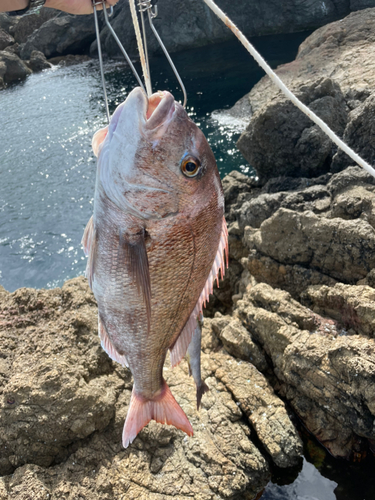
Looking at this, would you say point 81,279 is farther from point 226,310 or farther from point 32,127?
point 32,127

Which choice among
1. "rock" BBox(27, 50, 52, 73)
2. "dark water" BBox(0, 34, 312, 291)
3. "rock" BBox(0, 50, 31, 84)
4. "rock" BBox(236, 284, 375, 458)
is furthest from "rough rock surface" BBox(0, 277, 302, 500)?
"rock" BBox(27, 50, 52, 73)

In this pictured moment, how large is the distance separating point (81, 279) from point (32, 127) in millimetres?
14637

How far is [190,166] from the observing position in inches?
74.1

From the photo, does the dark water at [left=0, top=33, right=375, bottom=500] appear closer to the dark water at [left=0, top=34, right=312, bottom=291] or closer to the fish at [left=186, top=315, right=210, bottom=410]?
the dark water at [left=0, top=34, right=312, bottom=291]

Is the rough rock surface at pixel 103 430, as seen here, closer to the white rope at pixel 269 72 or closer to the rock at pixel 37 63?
the white rope at pixel 269 72

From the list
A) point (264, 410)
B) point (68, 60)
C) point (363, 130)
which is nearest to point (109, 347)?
point (264, 410)

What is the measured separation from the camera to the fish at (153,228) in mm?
1812

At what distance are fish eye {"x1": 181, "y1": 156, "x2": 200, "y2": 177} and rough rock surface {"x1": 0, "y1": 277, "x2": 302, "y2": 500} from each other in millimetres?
2559

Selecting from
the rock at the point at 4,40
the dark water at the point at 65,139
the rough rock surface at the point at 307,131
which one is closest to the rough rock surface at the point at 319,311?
the rough rock surface at the point at 307,131

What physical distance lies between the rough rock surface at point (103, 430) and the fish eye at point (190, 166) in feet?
8.40

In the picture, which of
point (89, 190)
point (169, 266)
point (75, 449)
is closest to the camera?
point (169, 266)

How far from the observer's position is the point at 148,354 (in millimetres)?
2271

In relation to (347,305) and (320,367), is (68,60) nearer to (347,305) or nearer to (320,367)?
(347,305)

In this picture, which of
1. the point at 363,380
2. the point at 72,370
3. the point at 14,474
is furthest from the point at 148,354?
the point at 363,380
